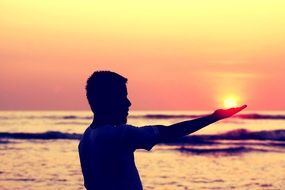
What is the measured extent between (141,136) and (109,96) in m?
0.33

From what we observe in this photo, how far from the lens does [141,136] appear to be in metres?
2.65

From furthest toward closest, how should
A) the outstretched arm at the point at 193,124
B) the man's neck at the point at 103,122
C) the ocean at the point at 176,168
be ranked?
the ocean at the point at 176,168, the man's neck at the point at 103,122, the outstretched arm at the point at 193,124

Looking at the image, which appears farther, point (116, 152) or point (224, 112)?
point (116, 152)

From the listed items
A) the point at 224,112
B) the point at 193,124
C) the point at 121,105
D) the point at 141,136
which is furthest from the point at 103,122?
the point at 224,112

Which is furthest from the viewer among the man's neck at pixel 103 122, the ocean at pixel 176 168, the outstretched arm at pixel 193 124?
the ocean at pixel 176 168

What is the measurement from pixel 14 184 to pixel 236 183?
5298 mm

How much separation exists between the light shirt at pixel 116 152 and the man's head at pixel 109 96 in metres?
0.08

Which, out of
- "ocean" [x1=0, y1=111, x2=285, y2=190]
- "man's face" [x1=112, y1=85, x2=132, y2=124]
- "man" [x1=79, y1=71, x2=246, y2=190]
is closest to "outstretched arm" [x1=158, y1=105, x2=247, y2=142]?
"man" [x1=79, y1=71, x2=246, y2=190]

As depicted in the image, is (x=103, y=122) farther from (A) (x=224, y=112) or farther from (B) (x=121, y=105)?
(A) (x=224, y=112)

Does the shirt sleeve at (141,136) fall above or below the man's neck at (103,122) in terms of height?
below

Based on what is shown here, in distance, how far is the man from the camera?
2639mm

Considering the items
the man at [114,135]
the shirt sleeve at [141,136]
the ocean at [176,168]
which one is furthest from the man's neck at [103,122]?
the ocean at [176,168]

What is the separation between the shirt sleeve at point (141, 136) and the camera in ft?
8.66

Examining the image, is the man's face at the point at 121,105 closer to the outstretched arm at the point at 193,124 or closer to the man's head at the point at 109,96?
the man's head at the point at 109,96
